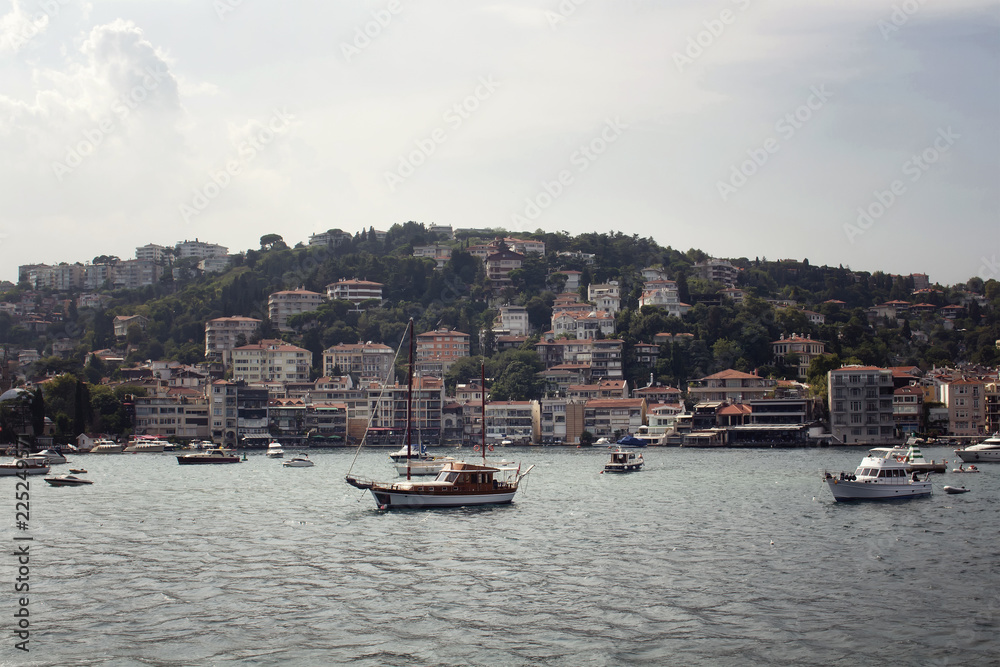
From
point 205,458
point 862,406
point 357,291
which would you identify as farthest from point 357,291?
point 862,406

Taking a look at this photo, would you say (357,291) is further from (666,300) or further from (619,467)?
(619,467)

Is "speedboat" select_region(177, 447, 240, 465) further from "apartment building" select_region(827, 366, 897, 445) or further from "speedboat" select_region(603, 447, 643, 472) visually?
"apartment building" select_region(827, 366, 897, 445)

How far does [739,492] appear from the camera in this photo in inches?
1955

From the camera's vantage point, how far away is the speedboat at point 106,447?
332ft

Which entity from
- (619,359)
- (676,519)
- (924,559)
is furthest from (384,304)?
(924,559)

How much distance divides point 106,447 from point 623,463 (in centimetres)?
5747

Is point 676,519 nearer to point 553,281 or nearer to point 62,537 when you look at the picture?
point 62,537

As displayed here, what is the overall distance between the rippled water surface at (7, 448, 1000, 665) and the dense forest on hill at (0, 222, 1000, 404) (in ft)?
281

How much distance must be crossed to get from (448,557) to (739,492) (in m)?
23.4

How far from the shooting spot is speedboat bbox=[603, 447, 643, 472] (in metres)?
67.9

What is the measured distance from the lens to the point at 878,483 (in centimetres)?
4359

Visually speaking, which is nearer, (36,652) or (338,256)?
(36,652)

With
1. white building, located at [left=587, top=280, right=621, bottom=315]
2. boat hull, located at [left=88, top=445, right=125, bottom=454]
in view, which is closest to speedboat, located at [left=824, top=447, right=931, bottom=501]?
boat hull, located at [left=88, top=445, right=125, bottom=454]

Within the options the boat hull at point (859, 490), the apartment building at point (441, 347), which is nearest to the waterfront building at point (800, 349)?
the apartment building at point (441, 347)
